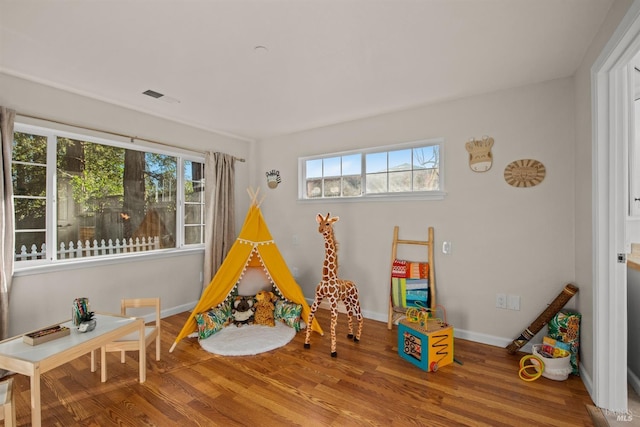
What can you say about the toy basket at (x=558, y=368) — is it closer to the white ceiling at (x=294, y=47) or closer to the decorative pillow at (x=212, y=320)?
the white ceiling at (x=294, y=47)

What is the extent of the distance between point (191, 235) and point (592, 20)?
4.13 m

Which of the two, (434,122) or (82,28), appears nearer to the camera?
(82,28)

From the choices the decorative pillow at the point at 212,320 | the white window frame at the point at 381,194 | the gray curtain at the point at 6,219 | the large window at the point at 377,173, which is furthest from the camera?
the large window at the point at 377,173

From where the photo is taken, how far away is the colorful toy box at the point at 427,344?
7.49 ft

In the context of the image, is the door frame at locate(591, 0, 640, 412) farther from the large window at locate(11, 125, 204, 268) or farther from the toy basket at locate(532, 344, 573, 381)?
the large window at locate(11, 125, 204, 268)

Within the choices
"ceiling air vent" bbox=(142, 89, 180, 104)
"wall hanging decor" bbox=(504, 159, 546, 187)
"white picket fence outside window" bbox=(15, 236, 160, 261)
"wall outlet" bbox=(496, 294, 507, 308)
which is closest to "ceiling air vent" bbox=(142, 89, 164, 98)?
"ceiling air vent" bbox=(142, 89, 180, 104)

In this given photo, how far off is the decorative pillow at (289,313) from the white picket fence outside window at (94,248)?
1637 mm

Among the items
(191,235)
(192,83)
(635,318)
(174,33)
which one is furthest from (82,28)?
(635,318)

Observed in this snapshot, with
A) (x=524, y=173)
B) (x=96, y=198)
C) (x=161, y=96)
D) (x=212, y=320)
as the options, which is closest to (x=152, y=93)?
(x=161, y=96)

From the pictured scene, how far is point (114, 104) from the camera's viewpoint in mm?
2996

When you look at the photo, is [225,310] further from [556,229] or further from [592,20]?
[592,20]

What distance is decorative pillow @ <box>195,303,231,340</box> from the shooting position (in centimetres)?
283

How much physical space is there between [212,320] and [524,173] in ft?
10.4

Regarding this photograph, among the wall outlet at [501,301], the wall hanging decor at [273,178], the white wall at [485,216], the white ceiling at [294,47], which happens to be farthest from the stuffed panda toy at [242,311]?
the wall outlet at [501,301]
